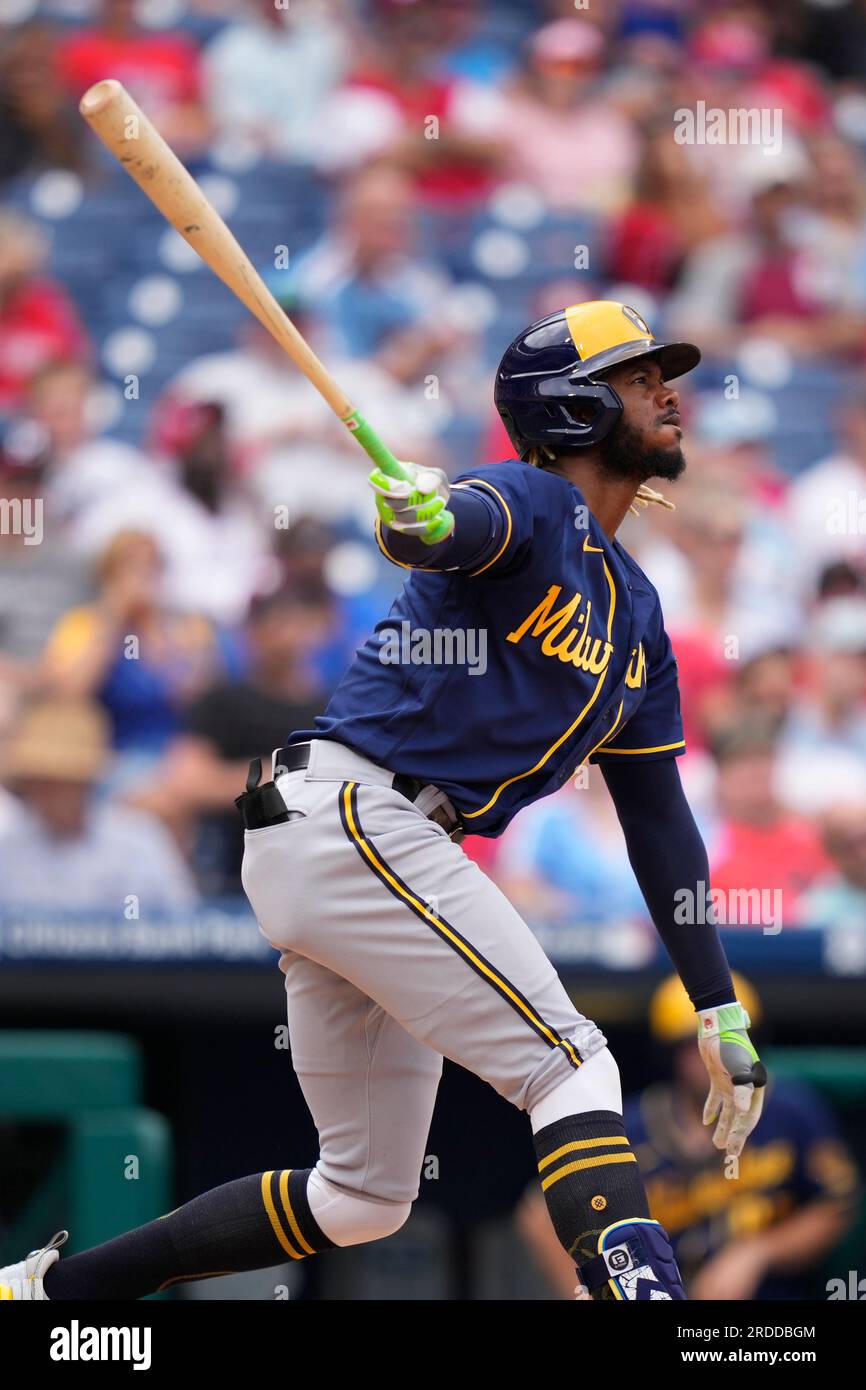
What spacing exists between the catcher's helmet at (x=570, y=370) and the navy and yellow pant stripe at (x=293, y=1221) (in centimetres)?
128

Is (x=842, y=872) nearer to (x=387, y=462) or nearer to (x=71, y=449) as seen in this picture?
(x=71, y=449)

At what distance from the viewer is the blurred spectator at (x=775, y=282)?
772cm

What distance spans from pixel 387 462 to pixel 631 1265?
1.17 metres

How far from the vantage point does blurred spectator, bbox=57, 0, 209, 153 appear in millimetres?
8055

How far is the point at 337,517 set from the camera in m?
6.72

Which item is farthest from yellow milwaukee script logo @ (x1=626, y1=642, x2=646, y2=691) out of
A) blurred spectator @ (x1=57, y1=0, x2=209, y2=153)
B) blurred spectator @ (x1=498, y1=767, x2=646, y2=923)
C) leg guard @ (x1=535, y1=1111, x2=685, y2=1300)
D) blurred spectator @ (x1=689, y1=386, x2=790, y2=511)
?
blurred spectator @ (x1=57, y1=0, x2=209, y2=153)

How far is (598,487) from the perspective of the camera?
3238mm

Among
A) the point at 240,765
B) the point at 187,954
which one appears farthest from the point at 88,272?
the point at 187,954

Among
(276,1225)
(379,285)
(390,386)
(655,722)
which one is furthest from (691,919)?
(379,285)

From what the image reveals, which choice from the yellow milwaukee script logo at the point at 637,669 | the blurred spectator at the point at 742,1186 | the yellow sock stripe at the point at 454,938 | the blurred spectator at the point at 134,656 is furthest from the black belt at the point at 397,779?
the blurred spectator at the point at 134,656

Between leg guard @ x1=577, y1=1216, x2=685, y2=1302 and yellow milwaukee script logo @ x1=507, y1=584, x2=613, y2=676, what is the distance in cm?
83

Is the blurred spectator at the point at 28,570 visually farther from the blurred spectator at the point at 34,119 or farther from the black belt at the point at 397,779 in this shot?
the black belt at the point at 397,779

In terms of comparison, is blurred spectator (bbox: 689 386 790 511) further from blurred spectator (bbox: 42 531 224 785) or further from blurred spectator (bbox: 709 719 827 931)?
blurred spectator (bbox: 42 531 224 785)

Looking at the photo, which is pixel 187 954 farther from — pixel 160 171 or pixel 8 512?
pixel 160 171
